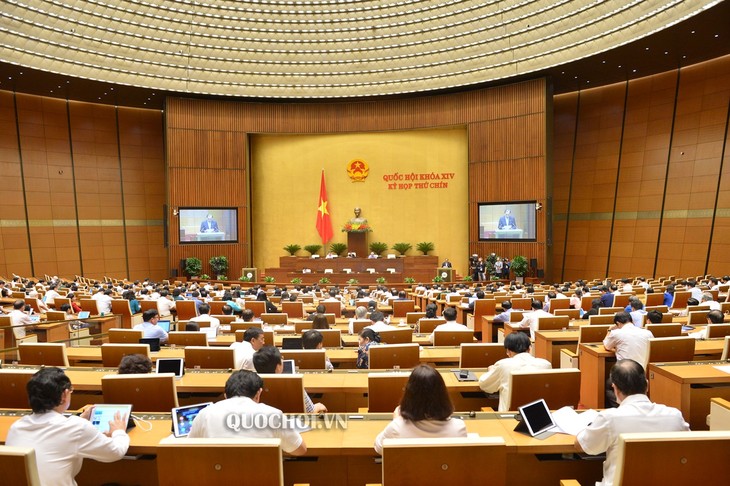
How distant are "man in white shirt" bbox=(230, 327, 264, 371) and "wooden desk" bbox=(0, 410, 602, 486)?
1.73 metres

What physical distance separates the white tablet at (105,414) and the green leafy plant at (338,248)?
63.3 feet

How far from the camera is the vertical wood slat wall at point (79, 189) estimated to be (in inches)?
769

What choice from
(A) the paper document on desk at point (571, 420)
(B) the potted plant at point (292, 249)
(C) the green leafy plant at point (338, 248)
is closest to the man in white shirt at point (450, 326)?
(A) the paper document on desk at point (571, 420)

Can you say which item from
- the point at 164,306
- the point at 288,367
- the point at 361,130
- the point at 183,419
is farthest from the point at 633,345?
the point at 361,130

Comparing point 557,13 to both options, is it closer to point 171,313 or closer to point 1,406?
point 171,313

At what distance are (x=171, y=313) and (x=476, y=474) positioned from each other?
31.1 ft

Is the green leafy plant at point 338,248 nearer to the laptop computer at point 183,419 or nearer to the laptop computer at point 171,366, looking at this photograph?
the laptop computer at point 171,366

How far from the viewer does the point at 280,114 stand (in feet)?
73.7

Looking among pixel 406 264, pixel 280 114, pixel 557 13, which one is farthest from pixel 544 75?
pixel 280 114

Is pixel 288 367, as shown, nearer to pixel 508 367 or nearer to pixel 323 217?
pixel 508 367

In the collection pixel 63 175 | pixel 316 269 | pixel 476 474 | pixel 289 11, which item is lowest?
pixel 316 269

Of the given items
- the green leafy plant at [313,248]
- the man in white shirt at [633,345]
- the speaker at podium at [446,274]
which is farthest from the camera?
the green leafy plant at [313,248]

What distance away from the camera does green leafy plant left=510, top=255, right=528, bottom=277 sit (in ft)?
62.5

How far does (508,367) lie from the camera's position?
3805 mm
